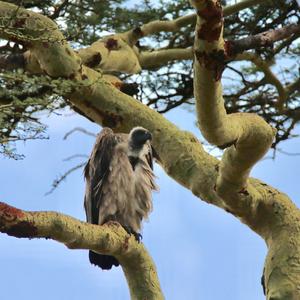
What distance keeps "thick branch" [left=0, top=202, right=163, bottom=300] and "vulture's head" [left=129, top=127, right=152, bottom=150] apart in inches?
24.0

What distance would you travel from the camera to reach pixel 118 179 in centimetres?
500

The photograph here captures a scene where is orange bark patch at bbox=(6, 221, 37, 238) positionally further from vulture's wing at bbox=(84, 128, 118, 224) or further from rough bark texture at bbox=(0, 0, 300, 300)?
vulture's wing at bbox=(84, 128, 118, 224)

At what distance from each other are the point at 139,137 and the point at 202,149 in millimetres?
404

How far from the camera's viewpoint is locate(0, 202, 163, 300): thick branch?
322 cm

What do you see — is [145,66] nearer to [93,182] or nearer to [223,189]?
[93,182]

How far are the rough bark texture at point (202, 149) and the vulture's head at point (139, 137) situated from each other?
3 cm

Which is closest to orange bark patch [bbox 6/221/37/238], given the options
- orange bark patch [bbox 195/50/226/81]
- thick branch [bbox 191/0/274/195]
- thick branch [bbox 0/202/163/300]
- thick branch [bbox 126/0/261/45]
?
thick branch [bbox 0/202/163/300]

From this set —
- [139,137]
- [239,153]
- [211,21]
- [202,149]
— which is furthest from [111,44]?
[211,21]

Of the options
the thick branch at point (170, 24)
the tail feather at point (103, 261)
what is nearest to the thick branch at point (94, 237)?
the tail feather at point (103, 261)

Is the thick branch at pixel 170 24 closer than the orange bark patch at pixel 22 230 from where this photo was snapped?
No

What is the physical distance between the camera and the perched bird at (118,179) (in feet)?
16.4

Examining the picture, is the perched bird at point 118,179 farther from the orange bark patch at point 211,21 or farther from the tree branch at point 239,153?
the orange bark patch at point 211,21

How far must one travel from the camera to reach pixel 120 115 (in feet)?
15.0

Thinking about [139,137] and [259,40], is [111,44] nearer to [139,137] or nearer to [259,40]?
[139,137]
